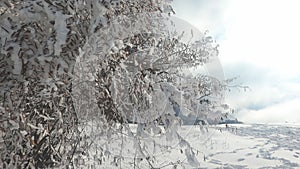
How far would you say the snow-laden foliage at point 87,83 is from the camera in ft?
7.63

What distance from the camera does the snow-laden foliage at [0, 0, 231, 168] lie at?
232cm

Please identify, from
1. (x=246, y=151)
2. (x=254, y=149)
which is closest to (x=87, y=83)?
(x=246, y=151)

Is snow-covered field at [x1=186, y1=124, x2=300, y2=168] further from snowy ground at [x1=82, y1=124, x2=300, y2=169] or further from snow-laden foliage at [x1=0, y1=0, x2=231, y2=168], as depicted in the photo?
snow-laden foliage at [x1=0, y1=0, x2=231, y2=168]

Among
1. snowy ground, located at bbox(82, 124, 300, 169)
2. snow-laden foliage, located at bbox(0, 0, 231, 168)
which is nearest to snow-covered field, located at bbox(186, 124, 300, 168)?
snowy ground, located at bbox(82, 124, 300, 169)

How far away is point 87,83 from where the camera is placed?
2.63 metres

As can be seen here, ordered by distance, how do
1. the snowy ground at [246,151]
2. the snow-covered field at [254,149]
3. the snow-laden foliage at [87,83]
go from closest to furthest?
the snow-laden foliage at [87,83]
the snowy ground at [246,151]
the snow-covered field at [254,149]

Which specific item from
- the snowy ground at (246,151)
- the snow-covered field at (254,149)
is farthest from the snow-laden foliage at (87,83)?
the snow-covered field at (254,149)

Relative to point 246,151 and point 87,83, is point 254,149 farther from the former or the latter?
point 87,83

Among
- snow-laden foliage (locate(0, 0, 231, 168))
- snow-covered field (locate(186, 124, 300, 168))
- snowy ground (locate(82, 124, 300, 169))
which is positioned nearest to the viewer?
snow-laden foliage (locate(0, 0, 231, 168))

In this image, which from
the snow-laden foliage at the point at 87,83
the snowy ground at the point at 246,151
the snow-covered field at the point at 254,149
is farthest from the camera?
the snow-covered field at the point at 254,149

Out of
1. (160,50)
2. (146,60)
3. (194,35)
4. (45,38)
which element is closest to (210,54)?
(194,35)

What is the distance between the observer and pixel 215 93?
397cm

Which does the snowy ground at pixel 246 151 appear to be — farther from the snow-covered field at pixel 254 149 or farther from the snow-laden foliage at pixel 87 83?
the snow-laden foliage at pixel 87 83

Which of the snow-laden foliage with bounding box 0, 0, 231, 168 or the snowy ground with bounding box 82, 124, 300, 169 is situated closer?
the snow-laden foliage with bounding box 0, 0, 231, 168
